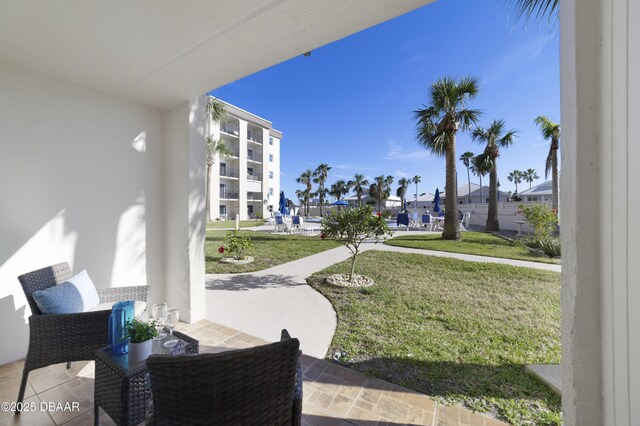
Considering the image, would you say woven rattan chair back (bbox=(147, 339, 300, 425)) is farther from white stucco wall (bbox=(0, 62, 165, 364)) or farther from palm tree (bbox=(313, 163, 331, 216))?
palm tree (bbox=(313, 163, 331, 216))

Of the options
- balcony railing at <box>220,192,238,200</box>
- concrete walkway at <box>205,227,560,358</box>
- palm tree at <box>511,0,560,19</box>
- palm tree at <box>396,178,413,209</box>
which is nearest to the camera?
palm tree at <box>511,0,560,19</box>

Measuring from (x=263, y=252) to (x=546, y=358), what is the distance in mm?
7264

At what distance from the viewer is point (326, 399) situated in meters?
2.03

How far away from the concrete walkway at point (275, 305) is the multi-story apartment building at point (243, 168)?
22.5 metres

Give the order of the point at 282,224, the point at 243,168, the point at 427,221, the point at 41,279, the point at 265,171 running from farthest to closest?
the point at 265,171
the point at 243,168
the point at 427,221
the point at 282,224
the point at 41,279

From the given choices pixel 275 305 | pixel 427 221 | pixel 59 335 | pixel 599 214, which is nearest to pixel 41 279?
pixel 59 335

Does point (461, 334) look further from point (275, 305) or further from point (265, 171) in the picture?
point (265, 171)

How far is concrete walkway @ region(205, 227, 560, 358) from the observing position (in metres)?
3.16

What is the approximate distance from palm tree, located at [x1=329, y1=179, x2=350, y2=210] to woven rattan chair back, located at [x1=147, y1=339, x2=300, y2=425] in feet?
170

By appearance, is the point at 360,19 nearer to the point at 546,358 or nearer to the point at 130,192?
the point at 130,192

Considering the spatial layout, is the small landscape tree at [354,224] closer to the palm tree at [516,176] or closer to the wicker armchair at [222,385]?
the wicker armchair at [222,385]

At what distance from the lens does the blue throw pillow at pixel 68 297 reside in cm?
207

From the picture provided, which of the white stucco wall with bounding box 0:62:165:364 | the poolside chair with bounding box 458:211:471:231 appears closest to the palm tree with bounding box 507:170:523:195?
the poolside chair with bounding box 458:211:471:231

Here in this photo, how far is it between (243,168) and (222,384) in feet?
96.7
